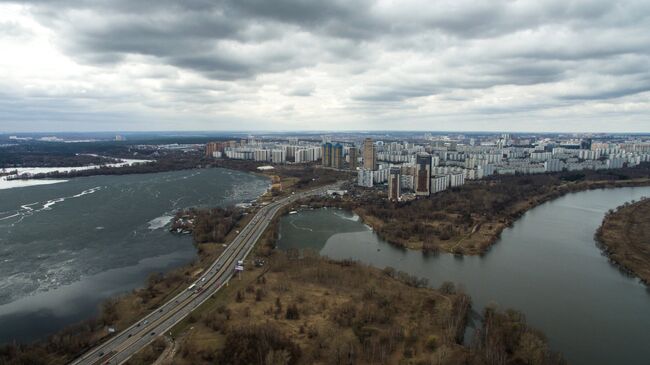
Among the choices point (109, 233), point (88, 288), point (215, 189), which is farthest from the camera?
point (215, 189)

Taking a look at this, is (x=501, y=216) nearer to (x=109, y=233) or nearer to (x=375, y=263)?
Result: (x=375, y=263)

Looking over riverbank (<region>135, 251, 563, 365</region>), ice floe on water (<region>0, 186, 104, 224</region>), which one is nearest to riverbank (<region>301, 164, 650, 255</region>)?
riverbank (<region>135, 251, 563, 365</region>)

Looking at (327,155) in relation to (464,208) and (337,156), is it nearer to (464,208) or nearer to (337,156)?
(337,156)

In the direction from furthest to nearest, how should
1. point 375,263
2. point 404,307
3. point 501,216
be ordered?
point 501,216
point 375,263
point 404,307

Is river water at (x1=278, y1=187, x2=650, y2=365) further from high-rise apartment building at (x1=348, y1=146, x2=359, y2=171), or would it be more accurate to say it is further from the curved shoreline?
high-rise apartment building at (x1=348, y1=146, x2=359, y2=171)

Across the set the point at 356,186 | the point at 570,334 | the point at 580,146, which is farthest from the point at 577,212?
the point at 580,146

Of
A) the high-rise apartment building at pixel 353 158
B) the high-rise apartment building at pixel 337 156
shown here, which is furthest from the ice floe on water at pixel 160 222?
the high-rise apartment building at pixel 353 158
